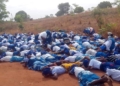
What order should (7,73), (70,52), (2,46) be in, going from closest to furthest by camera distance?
(7,73) < (70,52) < (2,46)

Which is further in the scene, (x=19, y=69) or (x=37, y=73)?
(x=19, y=69)

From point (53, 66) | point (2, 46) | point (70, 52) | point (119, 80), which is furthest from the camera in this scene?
point (2, 46)

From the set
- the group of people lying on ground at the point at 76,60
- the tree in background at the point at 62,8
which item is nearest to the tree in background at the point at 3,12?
the tree in background at the point at 62,8

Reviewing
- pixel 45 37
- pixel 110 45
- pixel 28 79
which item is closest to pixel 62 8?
pixel 45 37

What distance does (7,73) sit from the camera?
6930mm

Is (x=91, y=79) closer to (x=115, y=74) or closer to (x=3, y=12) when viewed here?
(x=115, y=74)

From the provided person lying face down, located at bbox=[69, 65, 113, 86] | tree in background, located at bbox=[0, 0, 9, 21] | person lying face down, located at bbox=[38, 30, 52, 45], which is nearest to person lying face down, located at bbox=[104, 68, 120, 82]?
person lying face down, located at bbox=[69, 65, 113, 86]

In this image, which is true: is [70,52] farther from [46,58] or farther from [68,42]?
[68,42]

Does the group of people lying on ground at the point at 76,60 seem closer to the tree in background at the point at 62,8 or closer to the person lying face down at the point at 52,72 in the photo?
the person lying face down at the point at 52,72

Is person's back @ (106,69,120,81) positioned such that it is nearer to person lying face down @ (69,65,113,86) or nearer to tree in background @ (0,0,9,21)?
person lying face down @ (69,65,113,86)

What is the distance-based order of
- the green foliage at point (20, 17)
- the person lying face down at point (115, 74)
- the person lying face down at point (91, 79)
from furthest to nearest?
1. the green foliage at point (20, 17)
2. the person lying face down at point (115, 74)
3. the person lying face down at point (91, 79)

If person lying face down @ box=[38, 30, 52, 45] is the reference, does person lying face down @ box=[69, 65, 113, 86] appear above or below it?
below

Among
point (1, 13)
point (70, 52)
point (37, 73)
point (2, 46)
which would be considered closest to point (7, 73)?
point (37, 73)

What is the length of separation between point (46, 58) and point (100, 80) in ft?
11.6
